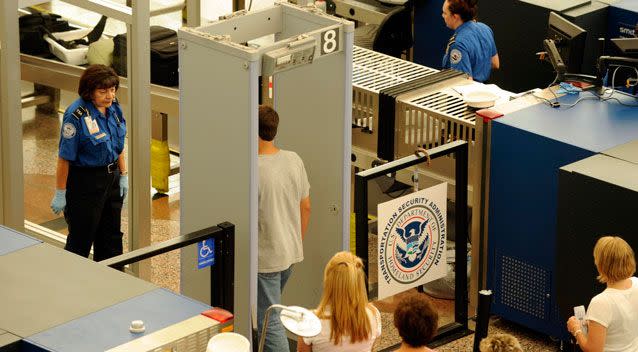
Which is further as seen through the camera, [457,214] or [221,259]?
[457,214]

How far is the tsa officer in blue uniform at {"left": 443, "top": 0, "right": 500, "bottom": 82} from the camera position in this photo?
870 centimetres

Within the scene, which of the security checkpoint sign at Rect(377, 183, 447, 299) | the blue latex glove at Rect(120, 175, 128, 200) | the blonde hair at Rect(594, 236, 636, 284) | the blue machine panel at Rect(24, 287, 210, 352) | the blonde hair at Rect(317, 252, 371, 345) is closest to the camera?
the blue machine panel at Rect(24, 287, 210, 352)

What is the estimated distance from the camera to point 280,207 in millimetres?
6484

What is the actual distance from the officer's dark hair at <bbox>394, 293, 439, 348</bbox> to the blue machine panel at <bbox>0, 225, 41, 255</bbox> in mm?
1485

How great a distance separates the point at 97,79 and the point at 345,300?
2.38m

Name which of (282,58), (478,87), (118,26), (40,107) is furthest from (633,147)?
(40,107)

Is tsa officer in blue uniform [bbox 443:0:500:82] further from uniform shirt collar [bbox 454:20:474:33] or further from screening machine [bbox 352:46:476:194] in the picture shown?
screening machine [bbox 352:46:476:194]

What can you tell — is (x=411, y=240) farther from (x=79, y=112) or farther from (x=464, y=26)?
A: (x=464, y=26)

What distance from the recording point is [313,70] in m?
6.59

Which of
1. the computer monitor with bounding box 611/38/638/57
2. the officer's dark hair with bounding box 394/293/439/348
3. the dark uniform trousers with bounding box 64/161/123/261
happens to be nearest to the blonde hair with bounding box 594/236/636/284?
the officer's dark hair with bounding box 394/293/439/348

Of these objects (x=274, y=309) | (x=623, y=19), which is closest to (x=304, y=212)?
(x=274, y=309)

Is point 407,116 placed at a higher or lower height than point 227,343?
lower

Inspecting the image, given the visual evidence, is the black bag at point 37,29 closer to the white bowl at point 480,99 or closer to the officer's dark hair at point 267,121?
the officer's dark hair at point 267,121

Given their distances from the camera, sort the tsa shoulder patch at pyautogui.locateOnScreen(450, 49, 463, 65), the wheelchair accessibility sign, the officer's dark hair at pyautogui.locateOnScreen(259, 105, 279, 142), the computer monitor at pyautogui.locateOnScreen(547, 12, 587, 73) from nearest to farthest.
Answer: the wheelchair accessibility sign
the officer's dark hair at pyautogui.locateOnScreen(259, 105, 279, 142)
the computer monitor at pyautogui.locateOnScreen(547, 12, 587, 73)
the tsa shoulder patch at pyautogui.locateOnScreen(450, 49, 463, 65)
